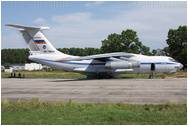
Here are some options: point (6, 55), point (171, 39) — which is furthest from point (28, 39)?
point (6, 55)

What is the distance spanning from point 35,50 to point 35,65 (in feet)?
217

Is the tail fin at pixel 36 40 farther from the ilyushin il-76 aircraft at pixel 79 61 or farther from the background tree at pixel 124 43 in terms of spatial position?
the background tree at pixel 124 43

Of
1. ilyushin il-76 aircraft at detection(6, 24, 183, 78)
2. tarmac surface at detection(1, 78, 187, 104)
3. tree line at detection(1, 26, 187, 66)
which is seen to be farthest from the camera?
tree line at detection(1, 26, 187, 66)

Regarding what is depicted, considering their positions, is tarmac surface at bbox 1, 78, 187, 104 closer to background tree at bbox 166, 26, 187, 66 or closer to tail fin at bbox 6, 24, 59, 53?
tail fin at bbox 6, 24, 59, 53

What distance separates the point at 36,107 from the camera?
10.4m

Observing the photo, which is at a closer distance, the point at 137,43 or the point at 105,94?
the point at 105,94

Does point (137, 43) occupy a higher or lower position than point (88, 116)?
higher

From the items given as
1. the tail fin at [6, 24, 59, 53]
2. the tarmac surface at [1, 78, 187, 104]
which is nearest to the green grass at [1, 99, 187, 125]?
the tarmac surface at [1, 78, 187, 104]

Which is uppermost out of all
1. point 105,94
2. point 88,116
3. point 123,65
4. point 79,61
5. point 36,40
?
point 36,40

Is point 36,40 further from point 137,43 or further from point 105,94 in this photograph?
point 137,43

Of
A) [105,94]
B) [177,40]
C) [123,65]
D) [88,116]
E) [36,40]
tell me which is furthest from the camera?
[177,40]

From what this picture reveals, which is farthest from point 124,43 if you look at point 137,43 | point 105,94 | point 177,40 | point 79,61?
point 105,94

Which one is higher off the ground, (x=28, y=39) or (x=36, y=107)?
(x=28, y=39)

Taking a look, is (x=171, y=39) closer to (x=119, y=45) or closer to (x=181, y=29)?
(x=181, y=29)
